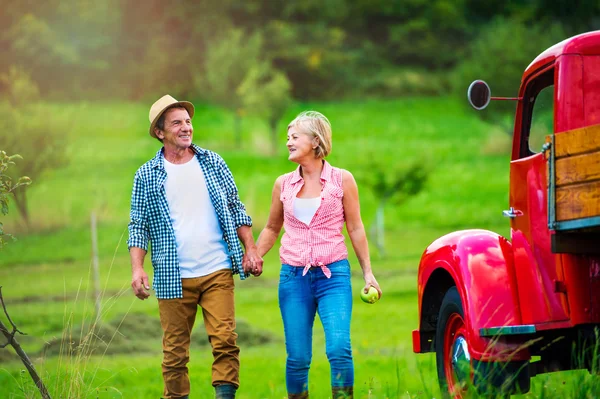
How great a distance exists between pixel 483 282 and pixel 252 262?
1305 millimetres

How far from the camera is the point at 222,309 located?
553 centimetres

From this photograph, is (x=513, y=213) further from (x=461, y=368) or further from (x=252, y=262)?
(x=252, y=262)

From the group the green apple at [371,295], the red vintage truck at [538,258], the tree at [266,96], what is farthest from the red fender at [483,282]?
the tree at [266,96]

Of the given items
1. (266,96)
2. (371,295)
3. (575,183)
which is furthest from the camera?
(266,96)

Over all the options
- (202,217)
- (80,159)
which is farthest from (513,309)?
(80,159)

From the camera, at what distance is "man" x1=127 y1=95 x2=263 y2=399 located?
18.2ft

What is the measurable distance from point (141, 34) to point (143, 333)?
25780 mm

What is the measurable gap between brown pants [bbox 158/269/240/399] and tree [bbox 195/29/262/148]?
29.1 metres

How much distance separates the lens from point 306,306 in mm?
5531

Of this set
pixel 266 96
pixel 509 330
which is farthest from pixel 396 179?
pixel 509 330

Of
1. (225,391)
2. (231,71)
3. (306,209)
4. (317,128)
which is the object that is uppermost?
(231,71)

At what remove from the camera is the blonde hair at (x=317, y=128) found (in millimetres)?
5598

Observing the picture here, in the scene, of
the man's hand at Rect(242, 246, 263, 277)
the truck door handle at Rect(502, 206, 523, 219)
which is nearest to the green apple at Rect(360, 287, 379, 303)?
the man's hand at Rect(242, 246, 263, 277)

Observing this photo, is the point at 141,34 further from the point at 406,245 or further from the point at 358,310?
the point at 358,310
